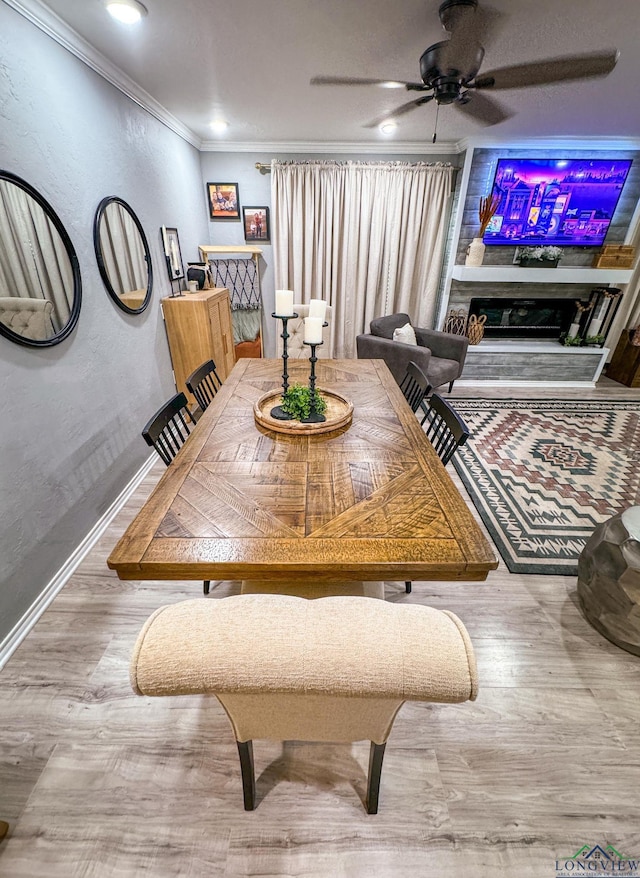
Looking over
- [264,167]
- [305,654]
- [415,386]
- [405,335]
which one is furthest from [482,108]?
[305,654]

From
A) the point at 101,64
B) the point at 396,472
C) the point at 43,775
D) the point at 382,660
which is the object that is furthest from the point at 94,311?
the point at 382,660

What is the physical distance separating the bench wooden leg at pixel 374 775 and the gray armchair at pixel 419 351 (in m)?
2.74

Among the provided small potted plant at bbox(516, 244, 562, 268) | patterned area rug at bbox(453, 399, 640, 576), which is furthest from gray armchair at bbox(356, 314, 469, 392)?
small potted plant at bbox(516, 244, 562, 268)

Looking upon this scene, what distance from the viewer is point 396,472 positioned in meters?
1.31

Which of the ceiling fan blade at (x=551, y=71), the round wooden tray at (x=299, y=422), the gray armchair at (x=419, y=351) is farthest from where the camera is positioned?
the gray armchair at (x=419, y=351)

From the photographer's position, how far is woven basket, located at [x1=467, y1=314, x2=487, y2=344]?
4.10 meters

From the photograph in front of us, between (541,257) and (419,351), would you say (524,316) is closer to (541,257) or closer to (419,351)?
(541,257)

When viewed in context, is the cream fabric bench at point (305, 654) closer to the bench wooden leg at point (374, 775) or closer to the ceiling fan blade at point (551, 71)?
the bench wooden leg at point (374, 775)

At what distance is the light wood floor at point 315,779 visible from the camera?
101cm

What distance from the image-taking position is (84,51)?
1.80 metres

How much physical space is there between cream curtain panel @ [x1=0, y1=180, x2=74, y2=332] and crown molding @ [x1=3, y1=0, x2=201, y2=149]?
2.40ft

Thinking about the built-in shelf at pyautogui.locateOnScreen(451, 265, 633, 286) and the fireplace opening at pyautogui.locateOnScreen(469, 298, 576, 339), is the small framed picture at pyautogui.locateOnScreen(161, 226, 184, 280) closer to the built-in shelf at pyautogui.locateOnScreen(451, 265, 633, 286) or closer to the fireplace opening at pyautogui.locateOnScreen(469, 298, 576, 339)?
the built-in shelf at pyautogui.locateOnScreen(451, 265, 633, 286)

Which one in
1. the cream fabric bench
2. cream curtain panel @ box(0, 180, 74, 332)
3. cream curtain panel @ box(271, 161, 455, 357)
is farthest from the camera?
cream curtain panel @ box(271, 161, 455, 357)

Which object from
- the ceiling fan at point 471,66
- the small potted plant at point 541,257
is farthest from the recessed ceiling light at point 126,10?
the small potted plant at point 541,257
